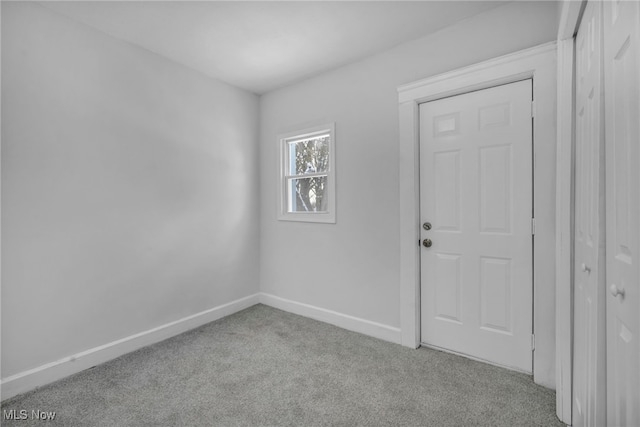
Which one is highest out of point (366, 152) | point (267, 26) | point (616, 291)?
point (267, 26)

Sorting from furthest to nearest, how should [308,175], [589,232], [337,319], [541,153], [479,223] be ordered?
[308,175], [337,319], [479,223], [541,153], [589,232]

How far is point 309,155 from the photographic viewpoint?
3248 millimetres

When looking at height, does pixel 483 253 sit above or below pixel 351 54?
below

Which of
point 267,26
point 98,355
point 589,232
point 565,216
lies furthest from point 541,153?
point 98,355

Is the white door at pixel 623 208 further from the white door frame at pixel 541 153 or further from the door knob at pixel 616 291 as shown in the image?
the white door frame at pixel 541 153

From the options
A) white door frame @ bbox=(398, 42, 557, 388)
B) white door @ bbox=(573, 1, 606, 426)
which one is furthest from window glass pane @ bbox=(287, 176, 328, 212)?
white door @ bbox=(573, 1, 606, 426)

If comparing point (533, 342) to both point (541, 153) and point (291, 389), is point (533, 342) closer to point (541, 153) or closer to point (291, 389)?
point (541, 153)

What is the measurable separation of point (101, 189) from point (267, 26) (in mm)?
1796

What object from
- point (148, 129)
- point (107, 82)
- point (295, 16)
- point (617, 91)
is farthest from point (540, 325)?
point (107, 82)

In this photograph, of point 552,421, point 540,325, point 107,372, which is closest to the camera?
point 552,421

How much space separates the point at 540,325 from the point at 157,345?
2.95 metres

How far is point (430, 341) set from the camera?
243cm

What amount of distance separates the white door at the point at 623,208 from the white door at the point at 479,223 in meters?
1.04

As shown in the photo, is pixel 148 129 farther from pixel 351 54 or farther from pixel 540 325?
pixel 540 325
